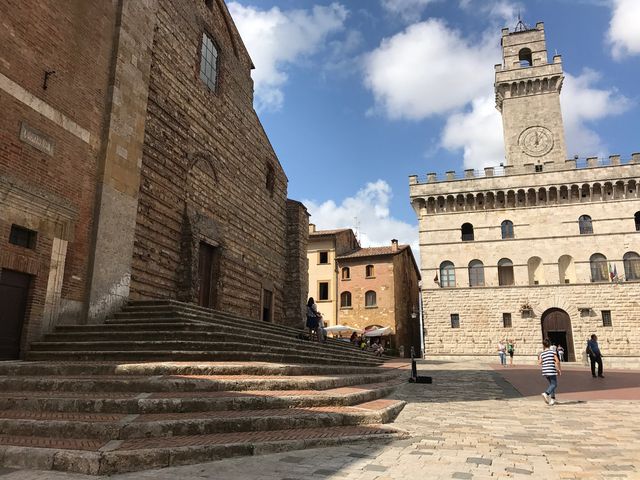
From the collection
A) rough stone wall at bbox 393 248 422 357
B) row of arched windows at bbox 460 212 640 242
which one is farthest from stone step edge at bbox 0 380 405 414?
row of arched windows at bbox 460 212 640 242

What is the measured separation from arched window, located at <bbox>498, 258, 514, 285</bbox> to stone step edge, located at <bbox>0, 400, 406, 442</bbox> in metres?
28.6

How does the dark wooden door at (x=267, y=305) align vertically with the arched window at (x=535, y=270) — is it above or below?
below

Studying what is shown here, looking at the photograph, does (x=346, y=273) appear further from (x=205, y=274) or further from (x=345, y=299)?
(x=205, y=274)

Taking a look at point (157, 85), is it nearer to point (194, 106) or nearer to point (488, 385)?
point (194, 106)

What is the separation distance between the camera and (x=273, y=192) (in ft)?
71.5

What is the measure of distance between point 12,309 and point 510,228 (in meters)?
31.1

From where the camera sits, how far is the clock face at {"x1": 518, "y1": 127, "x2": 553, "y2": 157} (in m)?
35.5

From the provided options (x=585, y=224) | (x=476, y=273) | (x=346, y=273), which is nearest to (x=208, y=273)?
(x=476, y=273)

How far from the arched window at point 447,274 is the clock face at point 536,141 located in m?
11.6

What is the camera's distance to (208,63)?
16.9 meters

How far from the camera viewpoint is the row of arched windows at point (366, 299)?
37.2 metres

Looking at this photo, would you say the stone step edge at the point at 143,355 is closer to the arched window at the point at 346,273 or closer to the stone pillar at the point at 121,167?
the stone pillar at the point at 121,167

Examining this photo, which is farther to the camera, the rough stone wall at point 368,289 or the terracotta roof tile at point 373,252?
the terracotta roof tile at point 373,252

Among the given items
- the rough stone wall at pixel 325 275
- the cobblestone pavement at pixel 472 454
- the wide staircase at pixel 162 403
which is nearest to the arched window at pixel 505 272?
the rough stone wall at pixel 325 275
